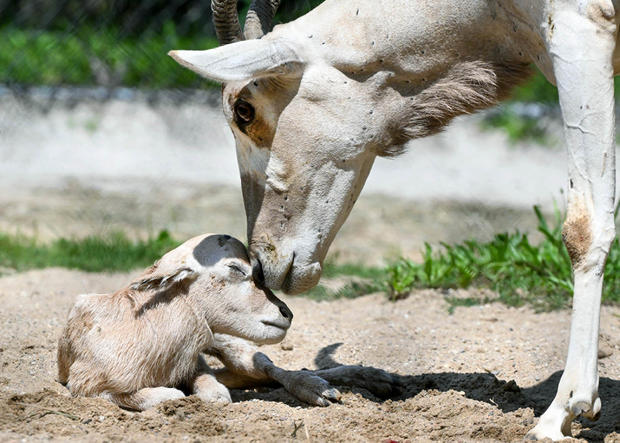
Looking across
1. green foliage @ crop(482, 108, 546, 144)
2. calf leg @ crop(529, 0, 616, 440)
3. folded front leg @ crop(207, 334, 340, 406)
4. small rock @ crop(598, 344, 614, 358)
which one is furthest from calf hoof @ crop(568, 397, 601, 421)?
green foliage @ crop(482, 108, 546, 144)

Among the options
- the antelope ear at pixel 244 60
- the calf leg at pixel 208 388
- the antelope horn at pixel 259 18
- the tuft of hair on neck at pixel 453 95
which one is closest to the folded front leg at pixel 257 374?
the calf leg at pixel 208 388

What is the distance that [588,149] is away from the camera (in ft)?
11.9

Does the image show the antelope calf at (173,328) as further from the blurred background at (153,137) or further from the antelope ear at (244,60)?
the blurred background at (153,137)

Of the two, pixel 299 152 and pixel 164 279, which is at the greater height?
pixel 299 152

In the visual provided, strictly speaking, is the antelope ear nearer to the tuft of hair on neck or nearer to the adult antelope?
the adult antelope

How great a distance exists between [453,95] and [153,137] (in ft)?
19.7

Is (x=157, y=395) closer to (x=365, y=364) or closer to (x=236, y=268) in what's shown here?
(x=236, y=268)

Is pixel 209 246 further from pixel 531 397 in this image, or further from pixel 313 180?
pixel 531 397

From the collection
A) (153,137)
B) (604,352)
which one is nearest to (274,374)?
(604,352)

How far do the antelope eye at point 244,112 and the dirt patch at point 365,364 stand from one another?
116cm

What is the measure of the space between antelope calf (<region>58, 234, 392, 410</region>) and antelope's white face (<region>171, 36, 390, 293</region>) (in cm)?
15

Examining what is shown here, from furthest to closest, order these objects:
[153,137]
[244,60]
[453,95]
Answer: [153,137], [453,95], [244,60]

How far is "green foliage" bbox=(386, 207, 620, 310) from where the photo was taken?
5.85m

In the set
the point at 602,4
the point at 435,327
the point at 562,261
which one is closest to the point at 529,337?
the point at 435,327
